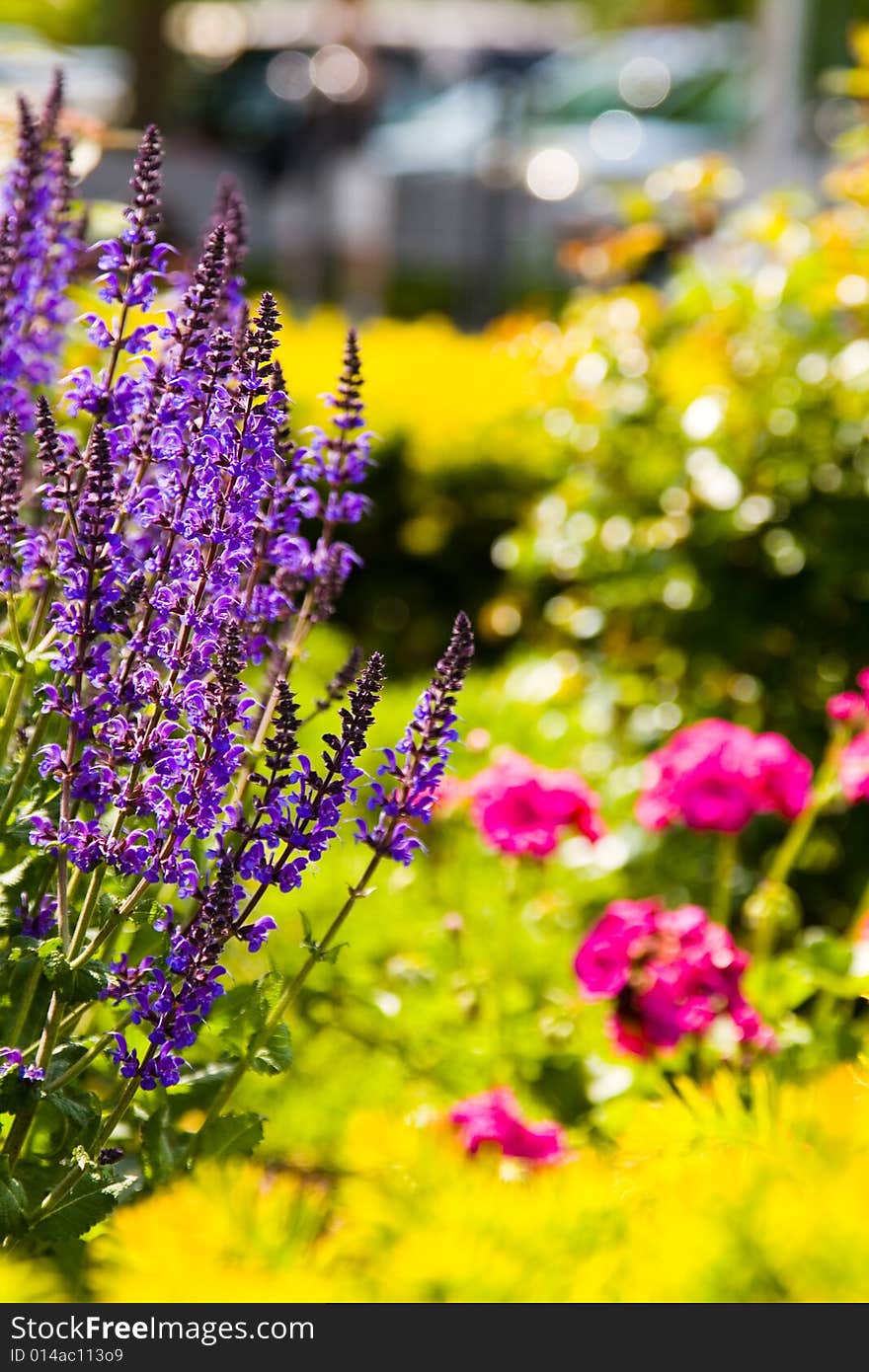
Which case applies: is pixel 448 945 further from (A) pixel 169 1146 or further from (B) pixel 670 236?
(B) pixel 670 236

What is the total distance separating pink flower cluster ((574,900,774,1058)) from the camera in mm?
2822

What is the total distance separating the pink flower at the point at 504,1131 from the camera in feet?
8.51

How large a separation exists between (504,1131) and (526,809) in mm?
760

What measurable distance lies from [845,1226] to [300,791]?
0.94 m

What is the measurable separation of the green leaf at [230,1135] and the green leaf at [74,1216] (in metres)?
0.22

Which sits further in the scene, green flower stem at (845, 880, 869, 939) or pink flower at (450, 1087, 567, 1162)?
green flower stem at (845, 880, 869, 939)

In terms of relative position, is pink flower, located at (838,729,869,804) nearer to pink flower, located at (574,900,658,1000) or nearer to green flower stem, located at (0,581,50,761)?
pink flower, located at (574,900,658,1000)

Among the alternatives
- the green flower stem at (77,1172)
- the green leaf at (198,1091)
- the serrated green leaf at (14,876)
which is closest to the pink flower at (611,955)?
the green leaf at (198,1091)

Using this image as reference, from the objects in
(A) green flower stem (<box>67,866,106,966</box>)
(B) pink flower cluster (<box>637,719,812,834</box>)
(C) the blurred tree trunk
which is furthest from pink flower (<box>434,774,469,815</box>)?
(C) the blurred tree trunk

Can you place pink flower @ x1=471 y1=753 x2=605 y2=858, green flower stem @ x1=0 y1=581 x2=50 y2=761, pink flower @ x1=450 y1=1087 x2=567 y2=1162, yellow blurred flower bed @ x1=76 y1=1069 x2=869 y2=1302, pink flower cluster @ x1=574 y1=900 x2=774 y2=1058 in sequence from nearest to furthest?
yellow blurred flower bed @ x1=76 y1=1069 x2=869 y2=1302 < green flower stem @ x1=0 y1=581 x2=50 y2=761 < pink flower @ x1=450 y1=1087 x2=567 y2=1162 < pink flower cluster @ x1=574 y1=900 x2=774 y2=1058 < pink flower @ x1=471 y1=753 x2=605 y2=858

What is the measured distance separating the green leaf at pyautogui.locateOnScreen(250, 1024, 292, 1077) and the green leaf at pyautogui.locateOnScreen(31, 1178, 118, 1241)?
8.8 inches

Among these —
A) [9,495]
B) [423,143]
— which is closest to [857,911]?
[9,495]

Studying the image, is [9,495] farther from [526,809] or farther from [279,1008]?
[526,809]

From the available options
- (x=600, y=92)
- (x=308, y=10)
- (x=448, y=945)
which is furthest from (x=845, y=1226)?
(x=308, y=10)
